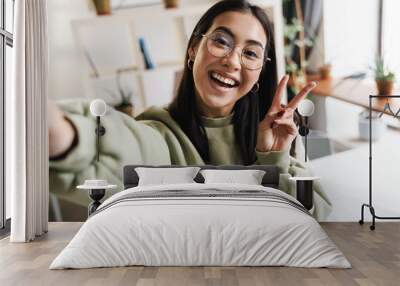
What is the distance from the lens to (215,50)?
7035 mm

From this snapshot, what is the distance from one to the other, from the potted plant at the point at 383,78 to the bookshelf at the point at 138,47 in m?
1.16

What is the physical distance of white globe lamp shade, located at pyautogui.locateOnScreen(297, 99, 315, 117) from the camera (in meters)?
7.11

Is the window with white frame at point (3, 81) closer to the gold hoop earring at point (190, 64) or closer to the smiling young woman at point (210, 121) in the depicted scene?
the smiling young woman at point (210, 121)

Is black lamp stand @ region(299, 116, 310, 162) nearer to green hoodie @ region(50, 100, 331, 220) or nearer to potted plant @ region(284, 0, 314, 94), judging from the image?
green hoodie @ region(50, 100, 331, 220)

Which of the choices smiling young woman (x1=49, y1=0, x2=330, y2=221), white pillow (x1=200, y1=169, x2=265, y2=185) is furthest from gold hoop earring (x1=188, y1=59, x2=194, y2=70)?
white pillow (x1=200, y1=169, x2=265, y2=185)

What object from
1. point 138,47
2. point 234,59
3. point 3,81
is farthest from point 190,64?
point 3,81

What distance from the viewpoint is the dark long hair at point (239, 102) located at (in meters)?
7.12

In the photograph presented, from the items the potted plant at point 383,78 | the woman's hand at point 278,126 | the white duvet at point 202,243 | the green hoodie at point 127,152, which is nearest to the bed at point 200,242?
the white duvet at point 202,243

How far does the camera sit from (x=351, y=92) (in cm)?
732

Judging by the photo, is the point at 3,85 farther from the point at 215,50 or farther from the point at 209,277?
the point at 209,277

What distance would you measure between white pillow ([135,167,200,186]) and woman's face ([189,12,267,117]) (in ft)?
2.81

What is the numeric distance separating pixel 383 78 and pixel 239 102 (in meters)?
1.80

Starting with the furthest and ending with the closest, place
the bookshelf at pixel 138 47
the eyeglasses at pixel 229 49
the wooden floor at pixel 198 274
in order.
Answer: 1. the bookshelf at pixel 138 47
2. the eyeglasses at pixel 229 49
3. the wooden floor at pixel 198 274

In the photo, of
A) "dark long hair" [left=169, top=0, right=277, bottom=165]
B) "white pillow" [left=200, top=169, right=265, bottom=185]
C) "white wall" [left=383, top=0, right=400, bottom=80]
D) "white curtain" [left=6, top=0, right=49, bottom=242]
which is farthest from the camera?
"white wall" [left=383, top=0, right=400, bottom=80]
